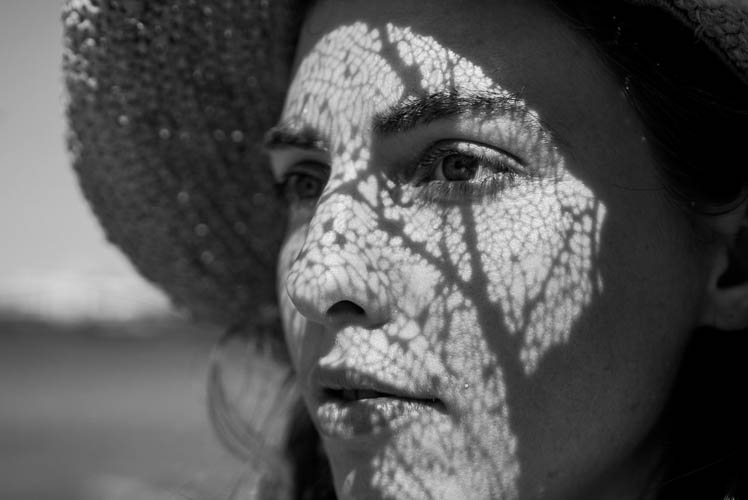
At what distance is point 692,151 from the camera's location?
111 centimetres

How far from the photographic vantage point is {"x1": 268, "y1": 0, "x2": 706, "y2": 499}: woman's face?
1.02 meters

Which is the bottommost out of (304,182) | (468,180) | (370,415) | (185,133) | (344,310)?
(370,415)

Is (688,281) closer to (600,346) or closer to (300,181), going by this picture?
(600,346)

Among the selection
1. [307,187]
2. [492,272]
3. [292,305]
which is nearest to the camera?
[492,272]

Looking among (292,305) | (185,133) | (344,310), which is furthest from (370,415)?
(185,133)

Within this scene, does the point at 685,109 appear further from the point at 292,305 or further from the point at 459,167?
the point at 292,305

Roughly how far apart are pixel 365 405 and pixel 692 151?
543 mm

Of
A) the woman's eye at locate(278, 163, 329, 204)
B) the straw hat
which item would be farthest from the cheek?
the straw hat

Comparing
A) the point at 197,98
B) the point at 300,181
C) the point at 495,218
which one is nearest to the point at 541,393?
the point at 495,218

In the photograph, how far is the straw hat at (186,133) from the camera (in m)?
1.32

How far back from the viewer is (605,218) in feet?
3.43

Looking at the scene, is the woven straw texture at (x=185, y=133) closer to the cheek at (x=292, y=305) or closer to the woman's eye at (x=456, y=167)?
the cheek at (x=292, y=305)

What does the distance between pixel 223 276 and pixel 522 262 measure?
77cm

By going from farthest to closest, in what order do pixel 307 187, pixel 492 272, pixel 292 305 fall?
1. pixel 307 187
2. pixel 292 305
3. pixel 492 272
